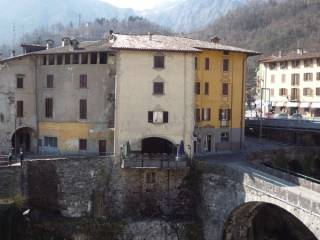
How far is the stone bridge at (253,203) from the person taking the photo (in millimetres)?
35188

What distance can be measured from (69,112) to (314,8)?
13269cm

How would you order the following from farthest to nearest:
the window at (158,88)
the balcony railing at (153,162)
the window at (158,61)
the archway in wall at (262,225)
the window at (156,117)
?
1. the window at (156,117)
2. the window at (158,88)
3. the window at (158,61)
4. the balcony railing at (153,162)
5. the archway in wall at (262,225)

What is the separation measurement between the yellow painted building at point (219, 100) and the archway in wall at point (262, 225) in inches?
423

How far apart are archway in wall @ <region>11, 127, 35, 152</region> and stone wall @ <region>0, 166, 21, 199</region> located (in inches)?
451

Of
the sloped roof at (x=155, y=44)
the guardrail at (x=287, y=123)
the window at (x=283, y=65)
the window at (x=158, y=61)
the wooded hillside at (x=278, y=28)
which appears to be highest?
the wooded hillside at (x=278, y=28)

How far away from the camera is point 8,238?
4181 centimetres

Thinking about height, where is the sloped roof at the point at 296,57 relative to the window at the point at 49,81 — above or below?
above

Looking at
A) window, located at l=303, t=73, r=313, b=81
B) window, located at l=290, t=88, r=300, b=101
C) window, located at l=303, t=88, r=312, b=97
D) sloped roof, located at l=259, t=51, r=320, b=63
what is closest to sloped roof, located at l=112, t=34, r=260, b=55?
sloped roof, located at l=259, t=51, r=320, b=63

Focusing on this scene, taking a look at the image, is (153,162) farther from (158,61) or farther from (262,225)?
(262,225)

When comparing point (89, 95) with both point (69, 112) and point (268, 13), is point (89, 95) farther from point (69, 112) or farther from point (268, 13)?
point (268, 13)

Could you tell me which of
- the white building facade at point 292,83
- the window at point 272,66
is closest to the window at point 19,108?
the white building facade at point 292,83

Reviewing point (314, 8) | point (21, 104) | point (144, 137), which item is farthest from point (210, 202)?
point (314, 8)

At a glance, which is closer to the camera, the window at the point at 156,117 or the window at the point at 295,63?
the window at the point at 156,117

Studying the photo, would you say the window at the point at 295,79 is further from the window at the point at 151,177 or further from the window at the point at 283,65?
the window at the point at 151,177
